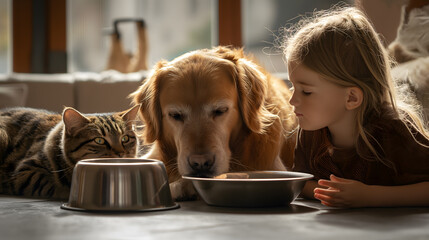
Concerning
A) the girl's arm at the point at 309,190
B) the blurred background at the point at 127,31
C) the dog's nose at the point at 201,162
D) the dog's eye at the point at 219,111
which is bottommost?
the girl's arm at the point at 309,190

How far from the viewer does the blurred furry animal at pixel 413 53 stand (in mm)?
2477

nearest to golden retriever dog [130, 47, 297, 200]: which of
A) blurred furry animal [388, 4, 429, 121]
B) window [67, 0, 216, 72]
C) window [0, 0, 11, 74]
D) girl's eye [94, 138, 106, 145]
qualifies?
girl's eye [94, 138, 106, 145]

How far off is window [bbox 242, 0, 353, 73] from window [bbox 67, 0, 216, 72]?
1.25ft

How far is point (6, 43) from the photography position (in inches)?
201

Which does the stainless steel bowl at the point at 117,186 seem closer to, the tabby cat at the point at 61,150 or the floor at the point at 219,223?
the floor at the point at 219,223

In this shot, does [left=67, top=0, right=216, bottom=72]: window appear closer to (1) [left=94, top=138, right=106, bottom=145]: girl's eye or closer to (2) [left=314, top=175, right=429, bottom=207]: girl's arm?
(1) [left=94, top=138, right=106, bottom=145]: girl's eye

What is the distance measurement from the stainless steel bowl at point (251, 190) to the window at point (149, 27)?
3.49 metres

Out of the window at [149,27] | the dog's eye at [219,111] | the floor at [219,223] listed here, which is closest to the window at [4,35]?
the window at [149,27]

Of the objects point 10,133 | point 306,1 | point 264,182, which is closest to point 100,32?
point 306,1

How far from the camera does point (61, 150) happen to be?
6.42 feet

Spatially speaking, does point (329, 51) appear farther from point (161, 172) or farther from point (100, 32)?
point (100, 32)

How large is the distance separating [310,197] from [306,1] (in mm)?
2911

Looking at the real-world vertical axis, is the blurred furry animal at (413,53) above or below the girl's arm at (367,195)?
above

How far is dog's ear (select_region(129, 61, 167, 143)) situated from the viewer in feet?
7.11
